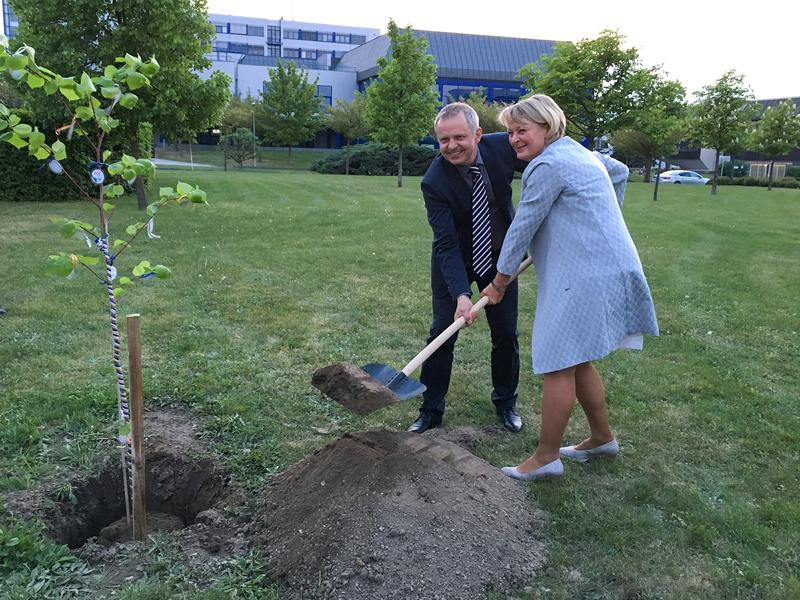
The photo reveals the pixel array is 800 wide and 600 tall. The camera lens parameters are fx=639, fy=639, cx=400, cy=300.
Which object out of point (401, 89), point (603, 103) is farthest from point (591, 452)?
point (401, 89)

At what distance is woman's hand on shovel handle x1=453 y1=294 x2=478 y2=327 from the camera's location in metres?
3.33

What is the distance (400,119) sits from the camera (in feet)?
80.7

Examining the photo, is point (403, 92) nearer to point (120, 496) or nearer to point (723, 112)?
point (723, 112)

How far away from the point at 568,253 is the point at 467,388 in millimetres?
1874

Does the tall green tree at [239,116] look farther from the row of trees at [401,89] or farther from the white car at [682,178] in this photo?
the white car at [682,178]

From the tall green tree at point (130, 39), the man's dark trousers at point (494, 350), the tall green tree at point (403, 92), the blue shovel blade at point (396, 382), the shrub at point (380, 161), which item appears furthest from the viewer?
the shrub at point (380, 161)

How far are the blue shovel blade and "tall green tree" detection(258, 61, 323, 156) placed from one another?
4080cm

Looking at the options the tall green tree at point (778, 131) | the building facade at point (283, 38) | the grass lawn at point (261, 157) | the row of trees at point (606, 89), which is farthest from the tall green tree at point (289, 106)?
the building facade at point (283, 38)

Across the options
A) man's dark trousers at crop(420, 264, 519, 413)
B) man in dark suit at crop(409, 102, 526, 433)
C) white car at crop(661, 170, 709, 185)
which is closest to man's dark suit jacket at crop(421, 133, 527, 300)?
man in dark suit at crop(409, 102, 526, 433)

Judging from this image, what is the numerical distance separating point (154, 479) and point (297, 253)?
6.44 meters

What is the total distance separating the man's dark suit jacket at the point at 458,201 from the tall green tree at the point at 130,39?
35.4ft

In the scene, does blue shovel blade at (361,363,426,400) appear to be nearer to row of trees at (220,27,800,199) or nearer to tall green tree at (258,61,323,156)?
row of trees at (220,27,800,199)

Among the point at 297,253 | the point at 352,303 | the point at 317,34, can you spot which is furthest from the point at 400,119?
the point at 317,34

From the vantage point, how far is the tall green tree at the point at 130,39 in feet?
41.4
